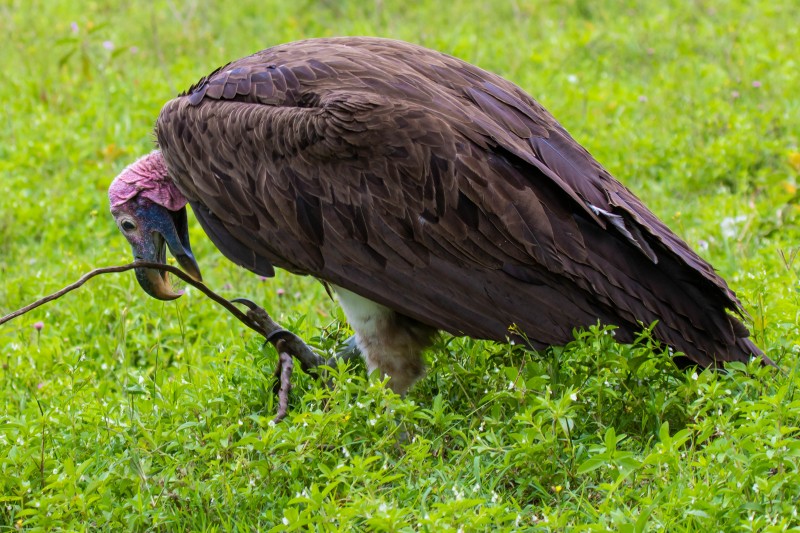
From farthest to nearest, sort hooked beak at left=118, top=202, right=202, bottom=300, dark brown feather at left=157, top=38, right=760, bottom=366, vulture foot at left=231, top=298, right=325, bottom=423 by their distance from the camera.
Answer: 1. hooked beak at left=118, top=202, right=202, bottom=300
2. vulture foot at left=231, top=298, right=325, bottom=423
3. dark brown feather at left=157, top=38, right=760, bottom=366

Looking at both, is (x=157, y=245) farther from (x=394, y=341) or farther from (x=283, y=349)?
(x=394, y=341)

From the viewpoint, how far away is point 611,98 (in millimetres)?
7117

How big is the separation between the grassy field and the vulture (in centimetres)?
17

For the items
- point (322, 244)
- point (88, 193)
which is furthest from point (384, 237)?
point (88, 193)

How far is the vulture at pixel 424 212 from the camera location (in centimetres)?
372

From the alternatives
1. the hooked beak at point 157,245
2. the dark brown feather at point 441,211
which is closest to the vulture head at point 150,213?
the hooked beak at point 157,245

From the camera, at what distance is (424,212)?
3828 millimetres

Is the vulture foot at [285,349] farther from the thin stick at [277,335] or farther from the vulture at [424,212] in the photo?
the vulture at [424,212]

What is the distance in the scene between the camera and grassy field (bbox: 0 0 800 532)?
3260 millimetres

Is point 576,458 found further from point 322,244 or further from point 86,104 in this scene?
point 86,104

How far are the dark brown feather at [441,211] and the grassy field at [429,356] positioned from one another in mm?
180

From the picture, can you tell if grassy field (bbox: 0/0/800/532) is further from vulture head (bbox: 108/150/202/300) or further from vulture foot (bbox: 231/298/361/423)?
vulture head (bbox: 108/150/202/300)

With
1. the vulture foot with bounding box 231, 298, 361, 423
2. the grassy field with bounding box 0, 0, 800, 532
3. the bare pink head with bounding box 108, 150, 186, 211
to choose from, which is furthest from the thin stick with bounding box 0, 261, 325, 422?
the bare pink head with bounding box 108, 150, 186, 211

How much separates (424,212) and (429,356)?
0.56m
